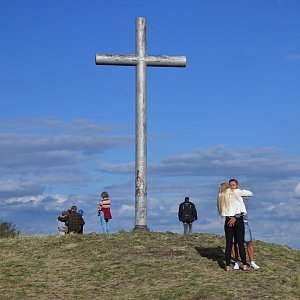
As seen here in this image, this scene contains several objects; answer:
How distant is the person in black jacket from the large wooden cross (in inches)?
118

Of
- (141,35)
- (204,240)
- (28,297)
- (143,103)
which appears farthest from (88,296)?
(141,35)

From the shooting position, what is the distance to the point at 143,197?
22484mm

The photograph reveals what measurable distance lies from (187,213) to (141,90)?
5.18 m

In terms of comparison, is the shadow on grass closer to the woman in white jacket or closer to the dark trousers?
the dark trousers

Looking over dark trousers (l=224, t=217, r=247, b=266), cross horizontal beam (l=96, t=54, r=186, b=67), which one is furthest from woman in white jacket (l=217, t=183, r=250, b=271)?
cross horizontal beam (l=96, t=54, r=186, b=67)

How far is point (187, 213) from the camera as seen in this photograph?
25.1m

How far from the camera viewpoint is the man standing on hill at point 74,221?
24.5 m

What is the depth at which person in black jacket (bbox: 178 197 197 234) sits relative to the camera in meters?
25.1

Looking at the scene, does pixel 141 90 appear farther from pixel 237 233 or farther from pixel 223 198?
pixel 237 233

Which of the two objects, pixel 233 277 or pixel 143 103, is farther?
pixel 143 103

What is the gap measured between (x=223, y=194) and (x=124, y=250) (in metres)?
4.37

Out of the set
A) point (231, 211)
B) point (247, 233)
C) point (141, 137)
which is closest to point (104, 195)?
point (141, 137)

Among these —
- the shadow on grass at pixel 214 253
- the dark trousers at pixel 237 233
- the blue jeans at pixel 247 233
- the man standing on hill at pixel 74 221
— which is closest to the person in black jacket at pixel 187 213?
the man standing on hill at pixel 74 221

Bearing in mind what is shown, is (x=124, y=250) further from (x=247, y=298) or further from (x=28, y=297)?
(x=247, y=298)
